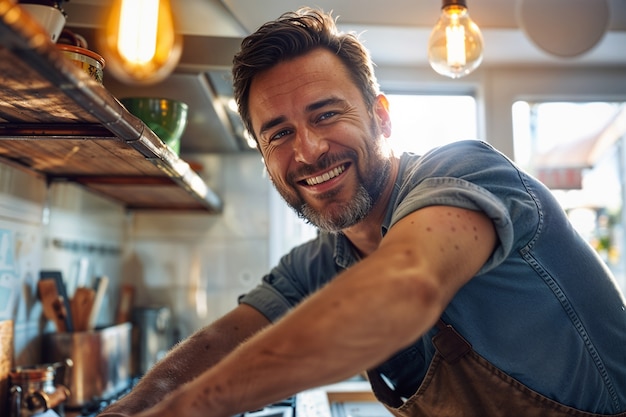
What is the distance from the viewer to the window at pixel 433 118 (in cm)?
245

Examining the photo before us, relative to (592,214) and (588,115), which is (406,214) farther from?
(592,214)

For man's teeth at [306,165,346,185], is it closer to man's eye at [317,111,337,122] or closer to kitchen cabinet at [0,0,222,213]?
man's eye at [317,111,337,122]

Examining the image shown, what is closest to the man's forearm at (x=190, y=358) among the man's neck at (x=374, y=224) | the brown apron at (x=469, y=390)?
the man's neck at (x=374, y=224)

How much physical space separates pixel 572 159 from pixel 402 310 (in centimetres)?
234

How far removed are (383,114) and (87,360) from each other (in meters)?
1.01

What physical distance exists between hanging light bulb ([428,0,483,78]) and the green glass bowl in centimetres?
65

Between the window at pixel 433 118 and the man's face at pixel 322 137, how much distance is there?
1.19m

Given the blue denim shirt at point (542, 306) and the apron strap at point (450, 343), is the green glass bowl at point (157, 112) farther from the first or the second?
the apron strap at point (450, 343)

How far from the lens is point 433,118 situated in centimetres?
246

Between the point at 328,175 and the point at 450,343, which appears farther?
the point at 328,175

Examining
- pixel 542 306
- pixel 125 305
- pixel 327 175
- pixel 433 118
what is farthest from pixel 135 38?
pixel 433 118

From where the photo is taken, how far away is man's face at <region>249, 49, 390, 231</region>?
1188 mm

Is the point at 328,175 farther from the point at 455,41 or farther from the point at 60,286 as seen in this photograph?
the point at 60,286

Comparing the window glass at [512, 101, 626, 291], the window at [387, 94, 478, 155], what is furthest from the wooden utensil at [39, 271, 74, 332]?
the window glass at [512, 101, 626, 291]
